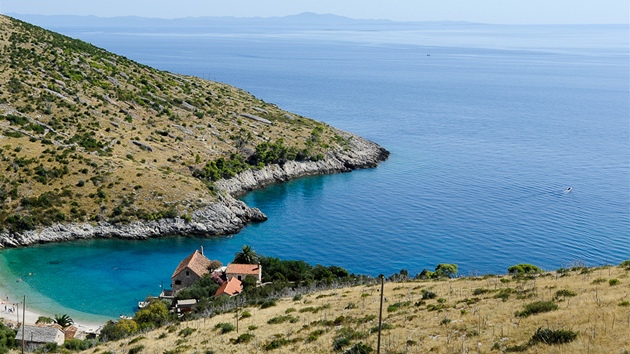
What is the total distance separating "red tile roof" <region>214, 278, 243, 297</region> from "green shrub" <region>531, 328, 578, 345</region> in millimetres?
35686

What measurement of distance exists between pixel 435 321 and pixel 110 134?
82607 mm

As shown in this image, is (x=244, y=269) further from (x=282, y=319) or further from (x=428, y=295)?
(x=428, y=295)

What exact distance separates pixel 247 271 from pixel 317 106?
430 ft

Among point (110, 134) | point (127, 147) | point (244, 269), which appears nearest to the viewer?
point (244, 269)

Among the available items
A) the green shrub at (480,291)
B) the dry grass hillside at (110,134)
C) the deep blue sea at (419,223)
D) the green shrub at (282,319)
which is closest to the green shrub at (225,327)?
the green shrub at (282,319)

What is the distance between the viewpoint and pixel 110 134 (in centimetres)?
10362

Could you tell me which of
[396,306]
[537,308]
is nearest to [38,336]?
[396,306]

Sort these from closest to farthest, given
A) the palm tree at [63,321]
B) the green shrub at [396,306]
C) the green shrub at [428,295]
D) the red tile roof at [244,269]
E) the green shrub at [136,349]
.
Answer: the green shrub at [396,306] < the green shrub at [136,349] < the green shrub at [428,295] < the palm tree at [63,321] < the red tile roof at [244,269]

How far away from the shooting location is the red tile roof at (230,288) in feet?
192

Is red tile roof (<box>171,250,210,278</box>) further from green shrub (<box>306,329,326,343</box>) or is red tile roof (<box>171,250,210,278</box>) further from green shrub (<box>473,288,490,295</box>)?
green shrub (<box>473,288,490,295</box>)

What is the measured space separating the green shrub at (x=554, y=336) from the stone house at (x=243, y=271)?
39.8m

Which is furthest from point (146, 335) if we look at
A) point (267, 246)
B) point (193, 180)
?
point (193, 180)

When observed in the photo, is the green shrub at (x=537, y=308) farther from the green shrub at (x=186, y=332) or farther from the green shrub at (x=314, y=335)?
the green shrub at (x=186, y=332)

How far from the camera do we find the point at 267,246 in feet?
269
